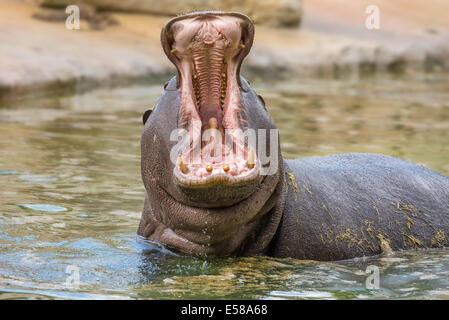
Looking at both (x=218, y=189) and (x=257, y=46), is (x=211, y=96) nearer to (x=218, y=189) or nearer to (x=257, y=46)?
(x=218, y=189)

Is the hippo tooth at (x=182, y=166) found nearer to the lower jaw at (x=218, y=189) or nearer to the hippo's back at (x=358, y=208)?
the lower jaw at (x=218, y=189)

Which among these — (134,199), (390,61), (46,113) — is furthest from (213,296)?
(390,61)

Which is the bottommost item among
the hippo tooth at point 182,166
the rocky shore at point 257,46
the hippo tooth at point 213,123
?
the hippo tooth at point 182,166

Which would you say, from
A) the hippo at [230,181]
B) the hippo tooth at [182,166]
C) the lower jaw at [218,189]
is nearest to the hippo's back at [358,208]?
the hippo at [230,181]

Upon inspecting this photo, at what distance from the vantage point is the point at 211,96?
4.64 meters

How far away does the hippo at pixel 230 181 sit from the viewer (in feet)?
14.3

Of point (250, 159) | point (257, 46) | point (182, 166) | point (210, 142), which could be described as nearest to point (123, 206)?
point (210, 142)

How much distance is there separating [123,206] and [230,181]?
2379 millimetres

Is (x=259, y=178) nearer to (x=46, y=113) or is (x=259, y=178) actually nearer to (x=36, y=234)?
(x=36, y=234)

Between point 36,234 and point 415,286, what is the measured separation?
7.78 ft

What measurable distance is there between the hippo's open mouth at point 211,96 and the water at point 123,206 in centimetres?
60

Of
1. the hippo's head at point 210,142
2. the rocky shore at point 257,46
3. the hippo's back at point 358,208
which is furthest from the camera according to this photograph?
the rocky shore at point 257,46

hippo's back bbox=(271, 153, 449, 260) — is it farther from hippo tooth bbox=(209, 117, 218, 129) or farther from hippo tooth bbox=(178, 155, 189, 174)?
hippo tooth bbox=(178, 155, 189, 174)

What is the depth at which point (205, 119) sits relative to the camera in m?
4.65
